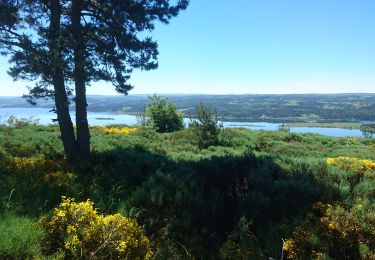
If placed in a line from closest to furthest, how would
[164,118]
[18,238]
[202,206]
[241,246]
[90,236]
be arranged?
[18,238]
[90,236]
[241,246]
[202,206]
[164,118]

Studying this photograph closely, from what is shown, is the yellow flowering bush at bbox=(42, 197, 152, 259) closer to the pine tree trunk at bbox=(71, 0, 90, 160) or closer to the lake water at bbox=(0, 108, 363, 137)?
the pine tree trunk at bbox=(71, 0, 90, 160)

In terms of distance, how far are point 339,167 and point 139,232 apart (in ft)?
26.7

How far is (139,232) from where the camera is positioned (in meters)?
6.68

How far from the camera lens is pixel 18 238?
564 cm

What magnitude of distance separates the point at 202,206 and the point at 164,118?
935 inches

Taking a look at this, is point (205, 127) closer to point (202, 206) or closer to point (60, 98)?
point (60, 98)

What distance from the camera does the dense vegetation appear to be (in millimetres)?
6599

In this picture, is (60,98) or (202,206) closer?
(202,206)

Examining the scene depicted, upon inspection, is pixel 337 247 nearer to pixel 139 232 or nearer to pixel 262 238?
pixel 262 238

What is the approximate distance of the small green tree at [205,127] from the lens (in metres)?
22.3

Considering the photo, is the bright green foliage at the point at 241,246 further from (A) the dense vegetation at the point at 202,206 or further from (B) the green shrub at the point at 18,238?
(B) the green shrub at the point at 18,238

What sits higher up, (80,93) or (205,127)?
(80,93)

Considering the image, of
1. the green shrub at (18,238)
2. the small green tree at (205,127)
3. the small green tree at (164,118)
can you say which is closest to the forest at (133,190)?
the green shrub at (18,238)

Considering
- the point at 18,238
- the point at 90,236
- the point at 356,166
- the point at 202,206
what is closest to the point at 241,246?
the point at 202,206
